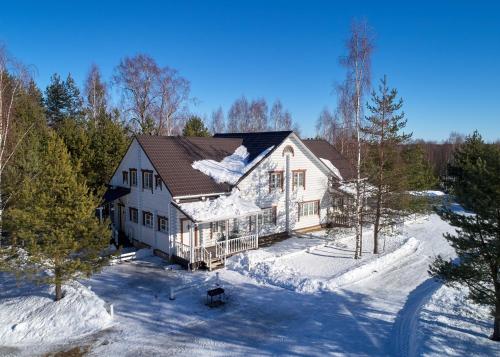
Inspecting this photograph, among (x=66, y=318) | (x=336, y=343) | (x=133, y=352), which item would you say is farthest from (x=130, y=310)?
(x=336, y=343)

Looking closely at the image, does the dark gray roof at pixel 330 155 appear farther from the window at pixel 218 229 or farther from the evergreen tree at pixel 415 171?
the window at pixel 218 229

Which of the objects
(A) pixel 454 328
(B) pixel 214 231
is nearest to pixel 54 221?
(B) pixel 214 231

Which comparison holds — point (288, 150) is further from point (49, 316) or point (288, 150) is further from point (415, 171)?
point (49, 316)

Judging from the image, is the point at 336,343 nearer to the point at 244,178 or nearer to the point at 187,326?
the point at 187,326

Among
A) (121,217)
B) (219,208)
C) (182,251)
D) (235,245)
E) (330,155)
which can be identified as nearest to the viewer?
(182,251)

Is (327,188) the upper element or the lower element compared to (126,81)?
lower

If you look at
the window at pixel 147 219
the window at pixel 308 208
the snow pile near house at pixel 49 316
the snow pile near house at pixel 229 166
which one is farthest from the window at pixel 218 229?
the snow pile near house at pixel 49 316
